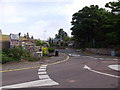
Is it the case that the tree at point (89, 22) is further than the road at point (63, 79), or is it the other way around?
the tree at point (89, 22)

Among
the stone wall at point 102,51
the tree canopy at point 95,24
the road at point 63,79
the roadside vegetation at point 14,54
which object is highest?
the tree canopy at point 95,24

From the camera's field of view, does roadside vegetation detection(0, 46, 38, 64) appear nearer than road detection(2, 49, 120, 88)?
No

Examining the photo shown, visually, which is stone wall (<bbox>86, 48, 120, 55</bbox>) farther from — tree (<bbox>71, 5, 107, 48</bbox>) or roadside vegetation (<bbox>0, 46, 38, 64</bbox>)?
roadside vegetation (<bbox>0, 46, 38, 64</bbox>)

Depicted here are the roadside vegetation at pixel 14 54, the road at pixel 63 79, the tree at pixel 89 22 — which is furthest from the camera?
the tree at pixel 89 22

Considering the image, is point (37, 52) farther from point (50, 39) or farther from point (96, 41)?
point (50, 39)

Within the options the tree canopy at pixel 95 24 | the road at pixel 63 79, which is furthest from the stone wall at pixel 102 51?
the road at pixel 63 79

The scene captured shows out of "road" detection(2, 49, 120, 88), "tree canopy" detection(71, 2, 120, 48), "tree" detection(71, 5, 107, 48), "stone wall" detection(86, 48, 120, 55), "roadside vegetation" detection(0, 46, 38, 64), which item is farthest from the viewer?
"tree" detection(71, 5, 107, 48)

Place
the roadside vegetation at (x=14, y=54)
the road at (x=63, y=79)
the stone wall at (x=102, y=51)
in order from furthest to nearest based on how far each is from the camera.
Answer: the stone wall at (x=102, y=51), the roadside vegetation at (x=14, y=54), the road at (x=63, y=79)

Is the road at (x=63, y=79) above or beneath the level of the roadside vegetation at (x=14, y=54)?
beneath

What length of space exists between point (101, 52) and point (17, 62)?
2619cm

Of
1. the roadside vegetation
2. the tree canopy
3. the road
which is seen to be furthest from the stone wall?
the road

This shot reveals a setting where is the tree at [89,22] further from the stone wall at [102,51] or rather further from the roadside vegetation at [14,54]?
the roadside vegetation at [14,54]

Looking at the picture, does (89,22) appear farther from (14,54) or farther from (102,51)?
(14,54)

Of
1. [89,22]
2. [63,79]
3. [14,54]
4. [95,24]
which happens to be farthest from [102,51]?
[63,79]
